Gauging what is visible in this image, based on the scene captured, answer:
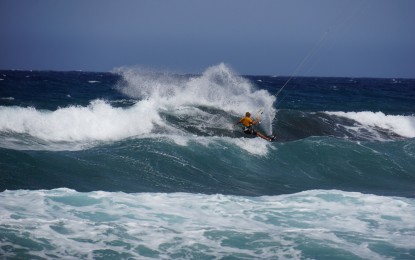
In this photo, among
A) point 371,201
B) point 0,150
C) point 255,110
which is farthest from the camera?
point 255,110

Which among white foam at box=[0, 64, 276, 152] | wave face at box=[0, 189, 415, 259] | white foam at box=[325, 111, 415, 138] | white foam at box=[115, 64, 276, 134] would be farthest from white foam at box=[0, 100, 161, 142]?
white foam at box=[325, 111, 415, 138]

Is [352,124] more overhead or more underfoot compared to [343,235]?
more overhead

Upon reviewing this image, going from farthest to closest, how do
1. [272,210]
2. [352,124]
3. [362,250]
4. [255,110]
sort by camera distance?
1. [352,124]
2. [255,110]
3. [272,210]
4. [362,250]

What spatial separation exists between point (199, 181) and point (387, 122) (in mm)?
19127

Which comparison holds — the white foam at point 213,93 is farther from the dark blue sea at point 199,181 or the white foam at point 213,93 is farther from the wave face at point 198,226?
the wave face at point 198,226

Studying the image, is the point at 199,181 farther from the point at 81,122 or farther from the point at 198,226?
the point at 81,122

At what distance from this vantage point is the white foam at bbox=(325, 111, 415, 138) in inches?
1190

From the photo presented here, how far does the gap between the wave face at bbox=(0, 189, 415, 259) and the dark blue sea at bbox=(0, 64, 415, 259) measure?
4cm

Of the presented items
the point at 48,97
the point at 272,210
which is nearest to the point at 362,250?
the point at 272,210

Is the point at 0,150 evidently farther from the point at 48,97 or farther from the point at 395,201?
the point at 48,97

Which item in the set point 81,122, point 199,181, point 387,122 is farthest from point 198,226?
point 387,122

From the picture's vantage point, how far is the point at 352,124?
97.7 feet

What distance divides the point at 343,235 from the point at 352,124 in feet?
66.4

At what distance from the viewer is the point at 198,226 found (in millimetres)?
10500
